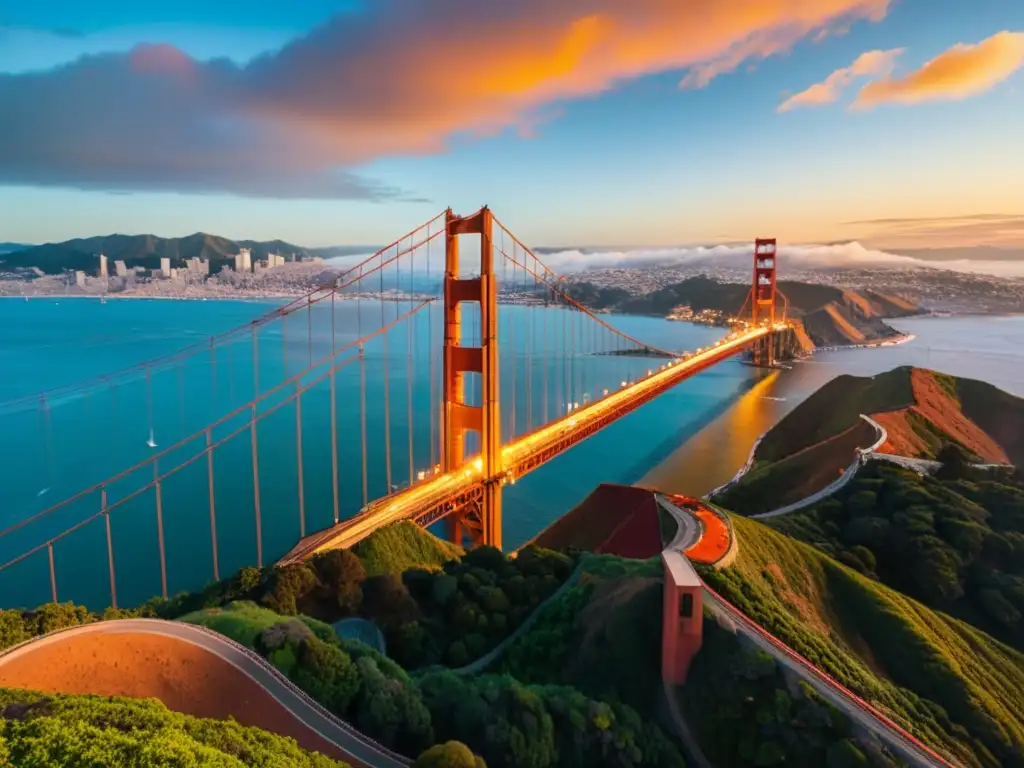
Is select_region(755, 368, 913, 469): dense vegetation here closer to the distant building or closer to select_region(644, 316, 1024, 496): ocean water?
select_region(644, 316, 1024, 496): ocean water

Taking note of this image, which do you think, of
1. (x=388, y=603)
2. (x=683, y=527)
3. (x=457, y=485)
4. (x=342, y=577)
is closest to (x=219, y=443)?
(x=342, y=577)

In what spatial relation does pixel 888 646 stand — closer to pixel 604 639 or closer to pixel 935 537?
pixel 604 639

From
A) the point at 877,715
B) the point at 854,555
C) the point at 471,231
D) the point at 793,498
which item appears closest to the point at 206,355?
the point at 471,231

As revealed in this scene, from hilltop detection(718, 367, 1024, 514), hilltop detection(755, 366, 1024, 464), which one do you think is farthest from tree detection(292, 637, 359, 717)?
hilltop detection(755, 366, 1024, 464)

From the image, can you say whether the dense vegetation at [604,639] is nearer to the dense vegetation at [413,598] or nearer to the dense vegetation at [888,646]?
the dense vegetation at [413,598]

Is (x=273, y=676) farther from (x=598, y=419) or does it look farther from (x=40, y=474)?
(x=40, y=474)

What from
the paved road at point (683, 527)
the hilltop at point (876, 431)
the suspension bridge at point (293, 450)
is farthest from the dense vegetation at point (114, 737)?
the hilltop at point (876, 431)
